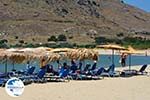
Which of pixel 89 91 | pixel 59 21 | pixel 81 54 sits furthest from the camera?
pixel 59 21

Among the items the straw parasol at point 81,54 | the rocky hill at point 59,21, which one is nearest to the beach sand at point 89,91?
the straw parasol at point 81,54

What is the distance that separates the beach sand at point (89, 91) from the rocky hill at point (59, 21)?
76.8 metres

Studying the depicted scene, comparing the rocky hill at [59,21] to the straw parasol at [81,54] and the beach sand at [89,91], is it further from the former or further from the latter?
the beach sand at [89,91]

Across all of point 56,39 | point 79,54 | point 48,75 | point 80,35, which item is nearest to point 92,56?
point 79,54

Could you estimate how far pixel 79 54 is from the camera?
2364 cm

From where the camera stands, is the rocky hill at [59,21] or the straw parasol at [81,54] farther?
the rocky hill at [59,21]

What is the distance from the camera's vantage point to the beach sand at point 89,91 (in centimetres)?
1580

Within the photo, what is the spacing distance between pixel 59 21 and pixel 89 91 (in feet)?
354

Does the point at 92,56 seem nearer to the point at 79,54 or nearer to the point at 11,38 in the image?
the point at 79,54

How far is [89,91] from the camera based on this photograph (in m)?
17.7

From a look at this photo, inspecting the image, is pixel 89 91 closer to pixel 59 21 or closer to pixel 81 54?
pixel 81 54

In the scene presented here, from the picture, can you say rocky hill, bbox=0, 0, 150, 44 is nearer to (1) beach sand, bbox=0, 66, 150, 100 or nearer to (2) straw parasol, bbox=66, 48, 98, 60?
(2) straw parasol, bbox=66, 48, 98, 60

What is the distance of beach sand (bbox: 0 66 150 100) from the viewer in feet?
51.9

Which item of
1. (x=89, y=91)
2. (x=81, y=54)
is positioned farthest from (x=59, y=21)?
(x=89, y=91)
